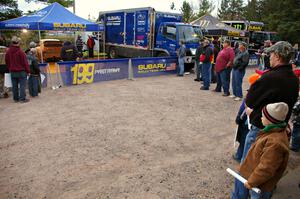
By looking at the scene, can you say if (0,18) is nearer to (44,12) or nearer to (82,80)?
(44,12)

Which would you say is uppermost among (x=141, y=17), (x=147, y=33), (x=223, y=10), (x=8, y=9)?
(x=223, y=10)

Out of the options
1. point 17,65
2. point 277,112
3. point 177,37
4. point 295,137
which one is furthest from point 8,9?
point 277,112

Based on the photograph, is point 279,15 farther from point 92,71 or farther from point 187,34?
point 92,71

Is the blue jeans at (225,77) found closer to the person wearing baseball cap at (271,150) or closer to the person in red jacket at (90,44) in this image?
the person wearing baseball cap at (271,150)

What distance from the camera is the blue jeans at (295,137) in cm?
514

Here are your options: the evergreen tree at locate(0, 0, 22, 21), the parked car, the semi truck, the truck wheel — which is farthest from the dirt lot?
the evergreen tree at locate(0, 0, 22, 21)

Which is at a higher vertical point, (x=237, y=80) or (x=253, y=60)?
(x=253, y=60)

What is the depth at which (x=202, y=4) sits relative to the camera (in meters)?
61.4

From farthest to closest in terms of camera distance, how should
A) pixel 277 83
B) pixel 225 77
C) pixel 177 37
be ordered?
pixel 177 37
pixel 225 77
pixel 277 83

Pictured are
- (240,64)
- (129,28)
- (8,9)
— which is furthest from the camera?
(8,9)

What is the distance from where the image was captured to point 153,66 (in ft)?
43.4

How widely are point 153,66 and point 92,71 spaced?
132 inches

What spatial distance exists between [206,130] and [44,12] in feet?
36.7

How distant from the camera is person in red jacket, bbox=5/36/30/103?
309 inches
